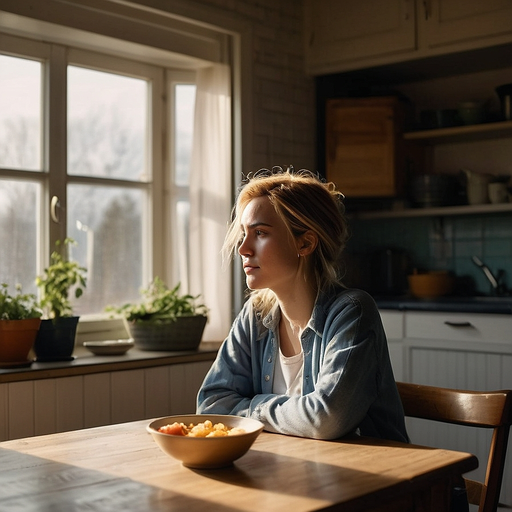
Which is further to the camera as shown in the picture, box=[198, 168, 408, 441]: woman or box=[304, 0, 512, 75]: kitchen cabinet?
box=[304, 0, 512, 75]: kitchen cabinet

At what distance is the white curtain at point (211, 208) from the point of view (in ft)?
12.2

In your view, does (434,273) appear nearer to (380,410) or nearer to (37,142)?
(37,142)

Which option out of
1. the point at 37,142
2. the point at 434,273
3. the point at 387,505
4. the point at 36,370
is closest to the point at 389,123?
the point at 434,273

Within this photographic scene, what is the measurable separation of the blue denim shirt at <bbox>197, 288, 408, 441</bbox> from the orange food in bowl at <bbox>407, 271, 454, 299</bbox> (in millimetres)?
2203

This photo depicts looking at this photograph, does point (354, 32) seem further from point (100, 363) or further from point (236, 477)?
point (236, 477)

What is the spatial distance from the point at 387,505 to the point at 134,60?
112 inches

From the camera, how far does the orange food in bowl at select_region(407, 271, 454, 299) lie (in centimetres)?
408

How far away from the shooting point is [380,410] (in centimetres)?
176

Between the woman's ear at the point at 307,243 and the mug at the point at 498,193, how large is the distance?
7.28 ft

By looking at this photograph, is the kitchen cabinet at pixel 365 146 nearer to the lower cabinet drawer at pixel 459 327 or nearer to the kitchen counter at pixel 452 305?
the kitchen counter at pixel 452 305

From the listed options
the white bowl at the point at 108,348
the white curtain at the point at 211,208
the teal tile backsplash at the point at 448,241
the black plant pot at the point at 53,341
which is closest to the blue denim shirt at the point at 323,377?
the black plant pot at the point at 53,341

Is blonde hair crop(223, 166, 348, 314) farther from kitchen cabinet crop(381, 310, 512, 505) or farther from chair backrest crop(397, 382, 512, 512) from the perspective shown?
kitchen cabinet crop(381, 310, 512, 505)

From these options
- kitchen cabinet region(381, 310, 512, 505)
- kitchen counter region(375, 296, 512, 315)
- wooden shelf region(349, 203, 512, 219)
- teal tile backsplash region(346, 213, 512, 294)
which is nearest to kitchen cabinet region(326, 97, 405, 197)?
wooden shelf region(349, 203, 512, 219)

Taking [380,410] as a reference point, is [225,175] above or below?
above
